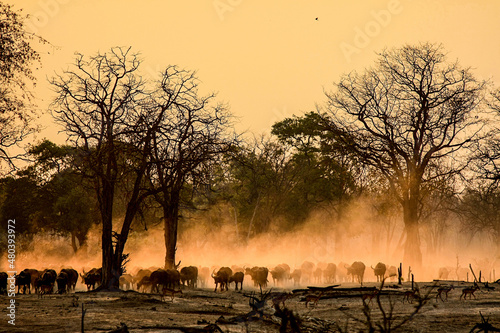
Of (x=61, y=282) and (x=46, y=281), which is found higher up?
(x=46, y=281)

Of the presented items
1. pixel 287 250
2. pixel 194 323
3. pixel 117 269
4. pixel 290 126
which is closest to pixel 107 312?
pixel 194 323

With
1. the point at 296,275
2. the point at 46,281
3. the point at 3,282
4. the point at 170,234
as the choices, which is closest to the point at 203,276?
the point at 296,275

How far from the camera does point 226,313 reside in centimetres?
1575

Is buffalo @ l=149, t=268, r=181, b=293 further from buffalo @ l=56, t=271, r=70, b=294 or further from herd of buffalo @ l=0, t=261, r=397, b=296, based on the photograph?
buffalo @ l=56, t=271, r=70, b=294

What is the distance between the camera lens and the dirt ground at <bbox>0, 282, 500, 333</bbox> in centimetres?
1156

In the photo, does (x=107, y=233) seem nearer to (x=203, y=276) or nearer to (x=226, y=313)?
(x=226, y=313)

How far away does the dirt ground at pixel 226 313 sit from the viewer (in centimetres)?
1156

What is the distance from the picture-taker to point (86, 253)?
179 ft

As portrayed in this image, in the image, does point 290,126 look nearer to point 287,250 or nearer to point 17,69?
point 287,250

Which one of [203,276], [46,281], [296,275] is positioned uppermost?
[46,281]

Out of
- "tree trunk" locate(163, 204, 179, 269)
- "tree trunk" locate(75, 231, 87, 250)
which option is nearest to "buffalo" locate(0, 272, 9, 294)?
"tree trunk" locate(163, 204, 179, 269)

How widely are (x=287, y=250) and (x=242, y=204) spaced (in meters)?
7.53

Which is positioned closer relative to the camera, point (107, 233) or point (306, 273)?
point (107, 233)

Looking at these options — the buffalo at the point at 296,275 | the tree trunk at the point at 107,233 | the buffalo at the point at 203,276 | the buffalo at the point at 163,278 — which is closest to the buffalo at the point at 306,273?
the buffalo at the point at 296,275
